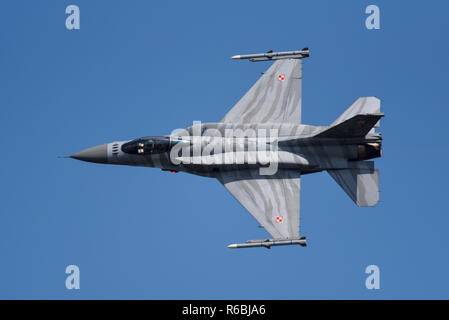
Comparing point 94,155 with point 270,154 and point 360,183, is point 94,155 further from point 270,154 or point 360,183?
point 360,183

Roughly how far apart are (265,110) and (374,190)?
495 cm

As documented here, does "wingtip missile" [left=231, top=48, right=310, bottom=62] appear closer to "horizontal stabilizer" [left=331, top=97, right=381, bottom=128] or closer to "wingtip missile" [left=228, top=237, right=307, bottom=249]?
"horizontal stabilizer" [left=331, top=97, right=381, bottom=128]

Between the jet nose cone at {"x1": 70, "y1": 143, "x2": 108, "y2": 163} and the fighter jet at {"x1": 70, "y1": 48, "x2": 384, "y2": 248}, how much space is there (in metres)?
0.04

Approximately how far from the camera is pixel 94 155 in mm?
27859

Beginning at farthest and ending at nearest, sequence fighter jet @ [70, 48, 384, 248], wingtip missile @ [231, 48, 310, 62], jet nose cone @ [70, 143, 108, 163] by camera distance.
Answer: wingtip missile @ [231, 48, 310, 62] < jet nose cone @ [70, 143, 108, 163] < fighter jet @ [70, 48, 384, 248]

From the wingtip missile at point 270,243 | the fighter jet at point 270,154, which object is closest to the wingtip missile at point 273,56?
the fighter jet at point 270,154

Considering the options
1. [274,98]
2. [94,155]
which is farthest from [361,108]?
[94,155]

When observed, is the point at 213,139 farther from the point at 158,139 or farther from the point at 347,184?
the point at 347,184

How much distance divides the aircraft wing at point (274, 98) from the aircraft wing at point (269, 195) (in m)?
2.11

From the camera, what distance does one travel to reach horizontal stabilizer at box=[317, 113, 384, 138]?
85.8 ft

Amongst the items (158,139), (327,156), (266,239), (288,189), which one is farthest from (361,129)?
(158,139)

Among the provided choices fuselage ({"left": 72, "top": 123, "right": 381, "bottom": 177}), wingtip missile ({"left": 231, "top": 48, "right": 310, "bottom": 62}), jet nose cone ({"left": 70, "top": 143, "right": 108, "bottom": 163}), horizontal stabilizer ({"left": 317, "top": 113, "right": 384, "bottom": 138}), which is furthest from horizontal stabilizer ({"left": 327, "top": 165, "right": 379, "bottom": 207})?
jet nose cone ({"left": 70, "top": 143, "right": 108, "bottom": 163})

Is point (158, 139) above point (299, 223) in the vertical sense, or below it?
above

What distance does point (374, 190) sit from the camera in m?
27.1
